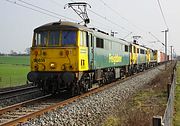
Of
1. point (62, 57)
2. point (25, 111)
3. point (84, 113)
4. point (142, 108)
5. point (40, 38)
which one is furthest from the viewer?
point (40, 38)

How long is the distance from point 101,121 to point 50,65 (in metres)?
5.72

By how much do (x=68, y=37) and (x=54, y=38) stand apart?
0.71 m

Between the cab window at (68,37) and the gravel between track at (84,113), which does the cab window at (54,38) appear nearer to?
the cab window at (68,37)

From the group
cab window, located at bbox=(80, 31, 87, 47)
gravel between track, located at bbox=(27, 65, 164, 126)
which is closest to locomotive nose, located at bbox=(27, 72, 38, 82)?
gravel between track, located at bbox=(27, 65, 164, 126)

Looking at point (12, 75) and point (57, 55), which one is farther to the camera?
Answer: point (12, 75)

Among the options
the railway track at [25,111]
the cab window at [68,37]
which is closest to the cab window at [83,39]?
the cab window at [68,37]

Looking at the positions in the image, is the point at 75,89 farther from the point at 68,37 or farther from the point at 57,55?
the point at 68,37

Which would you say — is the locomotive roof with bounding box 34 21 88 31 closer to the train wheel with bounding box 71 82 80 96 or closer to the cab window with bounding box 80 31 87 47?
the cab window with bounding box 80 31 87 47

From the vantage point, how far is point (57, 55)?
15.7 metres

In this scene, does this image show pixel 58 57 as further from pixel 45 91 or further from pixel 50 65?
pixel 45 91

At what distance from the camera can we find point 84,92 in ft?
56.5

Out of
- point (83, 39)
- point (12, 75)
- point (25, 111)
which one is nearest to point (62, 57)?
point (83, 39)

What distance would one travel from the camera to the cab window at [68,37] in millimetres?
15820

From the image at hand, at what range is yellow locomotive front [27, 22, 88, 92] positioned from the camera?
15484 millimetres
